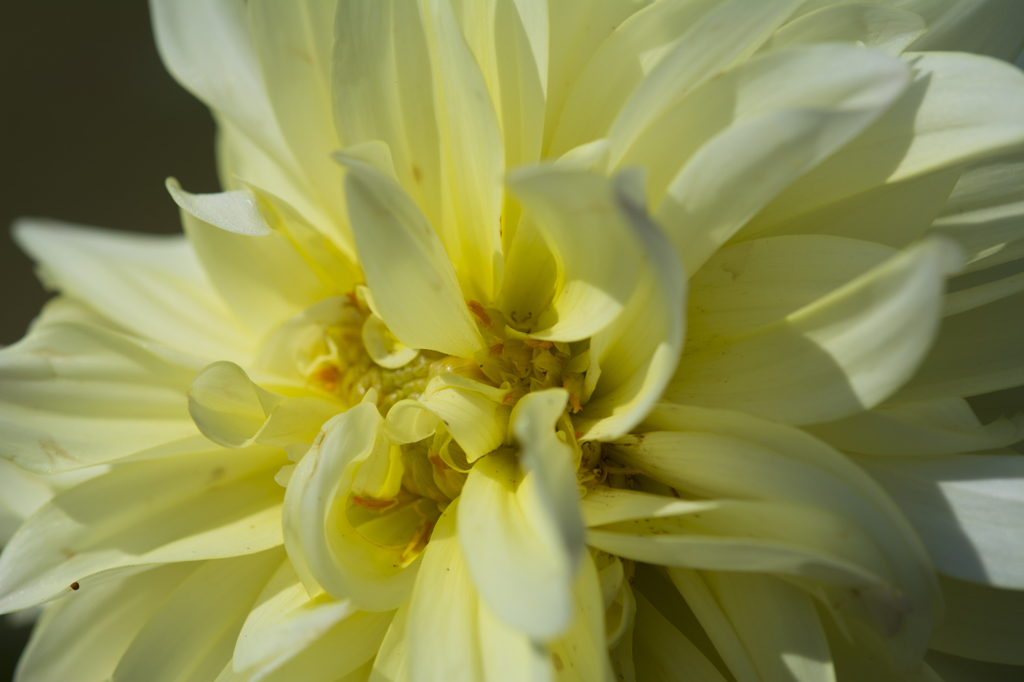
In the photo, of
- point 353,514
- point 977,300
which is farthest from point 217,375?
point 977,300

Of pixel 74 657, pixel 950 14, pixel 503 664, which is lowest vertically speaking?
pixel 74 657

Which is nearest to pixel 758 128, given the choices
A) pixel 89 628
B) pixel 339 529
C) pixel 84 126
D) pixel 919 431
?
pixel 919 431

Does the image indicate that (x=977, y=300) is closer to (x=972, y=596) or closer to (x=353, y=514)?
(x=972, y=596)

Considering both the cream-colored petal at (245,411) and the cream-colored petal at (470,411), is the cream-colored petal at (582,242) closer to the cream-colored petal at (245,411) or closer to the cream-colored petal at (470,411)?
the cream-colored petal at (470,411)

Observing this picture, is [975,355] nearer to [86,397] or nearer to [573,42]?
[573,42]

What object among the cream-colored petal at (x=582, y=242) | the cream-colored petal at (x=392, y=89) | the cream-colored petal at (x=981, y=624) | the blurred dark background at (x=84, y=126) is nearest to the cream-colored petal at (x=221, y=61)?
the cream-colored petal at (x=392, y=89)

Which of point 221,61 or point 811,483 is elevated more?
point 221,61
